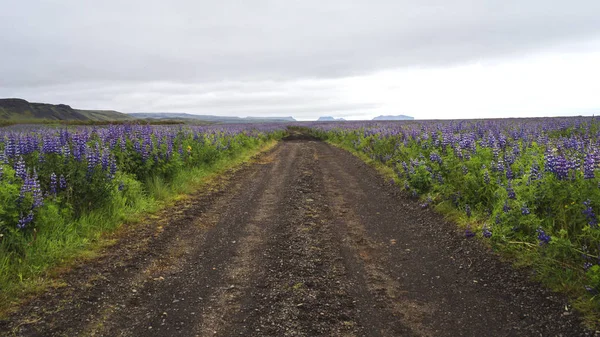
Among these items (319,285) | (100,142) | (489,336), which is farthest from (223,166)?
(489,336)

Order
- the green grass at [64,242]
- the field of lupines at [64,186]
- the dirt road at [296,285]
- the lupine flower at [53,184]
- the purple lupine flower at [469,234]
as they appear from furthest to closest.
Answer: the lupine flower at [53,184]
the purple lupine flower at [469,234]
the field of lupines at [64,186]
the green grass at [64,242]
the dirt road at [296,285]

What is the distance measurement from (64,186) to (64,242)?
52.2 inches

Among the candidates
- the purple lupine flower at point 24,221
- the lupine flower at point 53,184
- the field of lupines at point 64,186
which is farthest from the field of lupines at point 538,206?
the lupine flower at point 53,184

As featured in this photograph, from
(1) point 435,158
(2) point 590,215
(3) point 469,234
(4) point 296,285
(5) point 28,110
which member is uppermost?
(5) point 28,110

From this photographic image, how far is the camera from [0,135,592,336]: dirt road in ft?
12.4

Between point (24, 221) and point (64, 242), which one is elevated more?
point (24, 221)

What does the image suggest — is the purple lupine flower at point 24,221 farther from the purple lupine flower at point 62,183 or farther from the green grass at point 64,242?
the purple lupine flower at point 62,183

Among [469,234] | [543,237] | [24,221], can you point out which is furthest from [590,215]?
[24,221]

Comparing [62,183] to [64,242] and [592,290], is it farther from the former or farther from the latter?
[592,290]

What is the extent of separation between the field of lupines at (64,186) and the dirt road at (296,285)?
685 millimetres

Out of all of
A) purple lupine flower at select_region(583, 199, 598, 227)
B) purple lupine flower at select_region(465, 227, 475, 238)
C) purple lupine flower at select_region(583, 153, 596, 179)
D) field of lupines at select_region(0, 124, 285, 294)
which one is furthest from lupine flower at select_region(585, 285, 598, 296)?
field of lupines at select_region(0, 124, 285, 294)

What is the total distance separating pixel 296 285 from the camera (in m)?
4.71

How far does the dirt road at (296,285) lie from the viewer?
3.79 meters

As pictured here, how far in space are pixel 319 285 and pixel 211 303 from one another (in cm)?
130
